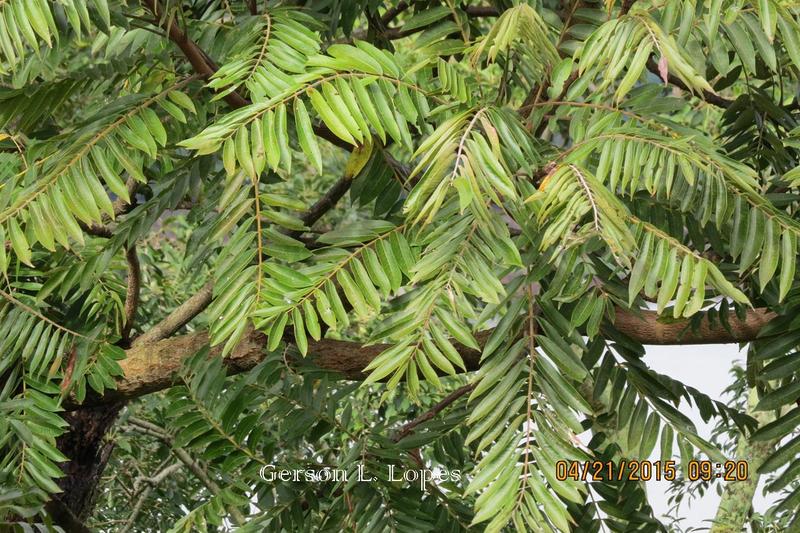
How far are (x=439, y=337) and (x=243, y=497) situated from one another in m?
0.65

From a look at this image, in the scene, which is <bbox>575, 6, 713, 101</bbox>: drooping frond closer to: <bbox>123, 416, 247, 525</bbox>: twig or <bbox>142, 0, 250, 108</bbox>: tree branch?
<bbox>142, 0, 250, 108</bbox>: tree branch

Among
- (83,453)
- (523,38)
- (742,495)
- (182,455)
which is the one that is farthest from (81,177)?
(742,495)

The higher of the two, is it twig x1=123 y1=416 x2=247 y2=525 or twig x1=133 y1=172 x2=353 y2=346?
twig x1=133 y1=172 x2=353 y2=346

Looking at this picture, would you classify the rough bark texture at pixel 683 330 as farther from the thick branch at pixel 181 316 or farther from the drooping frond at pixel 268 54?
the thick branch at pixel 181 316

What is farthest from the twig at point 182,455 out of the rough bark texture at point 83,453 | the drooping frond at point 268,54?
the drooping frond at point 268,54

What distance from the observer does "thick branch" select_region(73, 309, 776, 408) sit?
1.51 m

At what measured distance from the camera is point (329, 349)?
1656 millimetres

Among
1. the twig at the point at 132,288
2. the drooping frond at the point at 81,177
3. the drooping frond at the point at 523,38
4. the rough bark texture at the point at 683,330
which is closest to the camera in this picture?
the drooping frond at the point at 523,38

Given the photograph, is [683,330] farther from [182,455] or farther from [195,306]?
[182,455]

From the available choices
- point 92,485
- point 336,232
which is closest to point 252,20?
point 336,232

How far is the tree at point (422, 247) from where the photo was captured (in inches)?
40.8

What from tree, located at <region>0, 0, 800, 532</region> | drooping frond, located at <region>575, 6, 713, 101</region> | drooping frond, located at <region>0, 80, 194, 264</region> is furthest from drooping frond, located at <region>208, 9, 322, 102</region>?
drooping frond, located at <region>575, 6, 713, 101</region>

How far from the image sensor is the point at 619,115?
1.21 m

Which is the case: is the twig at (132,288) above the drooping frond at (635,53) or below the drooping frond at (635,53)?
below
